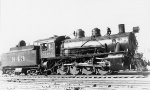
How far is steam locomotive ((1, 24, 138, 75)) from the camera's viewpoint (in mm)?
13242

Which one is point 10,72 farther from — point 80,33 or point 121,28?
point 121,28

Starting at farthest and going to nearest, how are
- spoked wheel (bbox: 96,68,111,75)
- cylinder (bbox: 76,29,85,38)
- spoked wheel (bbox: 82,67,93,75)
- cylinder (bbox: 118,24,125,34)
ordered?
cylinder (bbox: 76,29,85,38) < spoked wheel (bbox: 82,67,93,75) < cylinder (bbox: 118,24,125,34) < spoked wheel (bbox: 96,68,111,75)

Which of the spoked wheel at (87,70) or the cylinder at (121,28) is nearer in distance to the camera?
the cylinder at (121,28)

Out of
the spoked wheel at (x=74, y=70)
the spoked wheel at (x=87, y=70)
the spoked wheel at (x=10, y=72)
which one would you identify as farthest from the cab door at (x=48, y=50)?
the spoked wheel at (x=10, y=72)

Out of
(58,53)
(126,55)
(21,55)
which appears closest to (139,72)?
(126,55)

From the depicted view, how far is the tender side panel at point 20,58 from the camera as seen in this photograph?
17547 millimetres

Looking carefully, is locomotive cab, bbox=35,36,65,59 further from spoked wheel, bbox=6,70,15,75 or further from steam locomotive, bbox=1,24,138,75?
spoked wheel, bbox=6,70,15,75

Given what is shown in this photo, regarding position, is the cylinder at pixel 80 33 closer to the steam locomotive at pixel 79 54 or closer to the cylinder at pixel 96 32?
the steam locomotive at pixel 79 54

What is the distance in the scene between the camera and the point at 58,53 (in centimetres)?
1653

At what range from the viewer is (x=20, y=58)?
61.7ft

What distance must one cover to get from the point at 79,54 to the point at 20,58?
6.58 meters

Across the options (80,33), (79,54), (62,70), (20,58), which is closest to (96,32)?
(80,33)

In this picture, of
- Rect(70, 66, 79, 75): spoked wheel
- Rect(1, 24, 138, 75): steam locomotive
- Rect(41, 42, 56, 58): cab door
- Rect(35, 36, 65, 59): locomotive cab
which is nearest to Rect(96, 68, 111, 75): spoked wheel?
Rect(1, 24, 138, 75): steam locomotive

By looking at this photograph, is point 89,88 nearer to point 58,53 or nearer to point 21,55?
point 58,53
